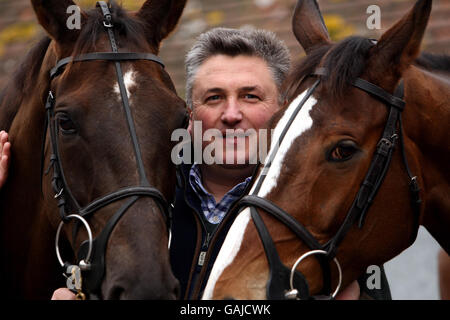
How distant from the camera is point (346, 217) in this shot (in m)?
2.70

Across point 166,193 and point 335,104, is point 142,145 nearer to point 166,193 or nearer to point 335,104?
point 166,193

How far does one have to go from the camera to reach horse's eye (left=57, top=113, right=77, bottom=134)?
9.82 ft

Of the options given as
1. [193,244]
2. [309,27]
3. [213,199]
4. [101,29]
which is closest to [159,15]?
[101,29]

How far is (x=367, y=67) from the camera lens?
9.37 feet

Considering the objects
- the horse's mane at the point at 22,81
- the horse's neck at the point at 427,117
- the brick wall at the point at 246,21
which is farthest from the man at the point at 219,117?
the brick wall at the point at 246,21

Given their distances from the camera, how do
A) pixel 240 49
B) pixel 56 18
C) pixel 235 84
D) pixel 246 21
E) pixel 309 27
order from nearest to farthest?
A: 1. pixel 56 18
2. pixel 309 27
3. pixel 235 84
4. pixel 240 49
5. pixel 246 21

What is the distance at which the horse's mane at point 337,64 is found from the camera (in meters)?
2.79

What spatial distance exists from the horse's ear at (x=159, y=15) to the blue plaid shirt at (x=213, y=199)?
0.85m

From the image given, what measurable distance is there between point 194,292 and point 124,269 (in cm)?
66

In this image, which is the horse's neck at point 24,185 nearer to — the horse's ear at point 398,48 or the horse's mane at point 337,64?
the horse's mane at point 337,64

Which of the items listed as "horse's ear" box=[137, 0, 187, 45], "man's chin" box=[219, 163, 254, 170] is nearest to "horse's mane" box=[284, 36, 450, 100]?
"man's chin" box=[219, 163, 254, 170]

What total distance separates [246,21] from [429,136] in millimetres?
4593

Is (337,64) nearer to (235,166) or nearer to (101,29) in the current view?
(235,166)
